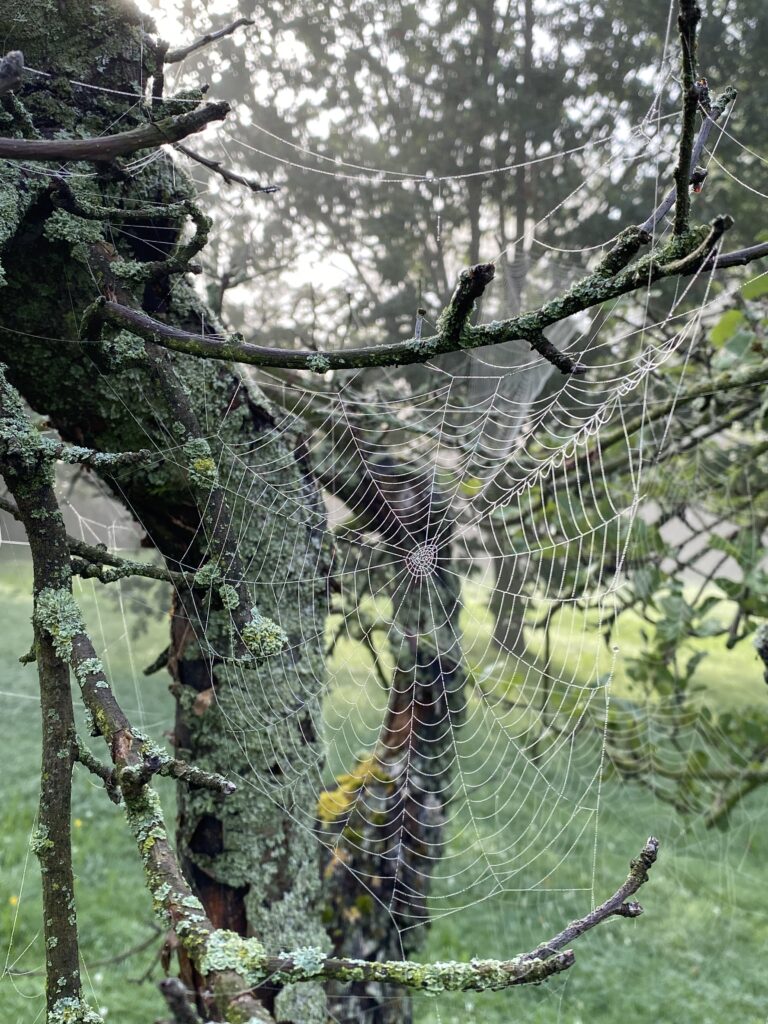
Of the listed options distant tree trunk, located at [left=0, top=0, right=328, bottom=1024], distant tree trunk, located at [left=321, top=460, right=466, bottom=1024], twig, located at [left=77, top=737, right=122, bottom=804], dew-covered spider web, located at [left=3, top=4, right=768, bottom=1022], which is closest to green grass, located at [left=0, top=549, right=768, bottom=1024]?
dew-covered spider web, located at [left=3, top=4, right=768, bottom=1022]

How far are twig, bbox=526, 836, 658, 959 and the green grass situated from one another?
6.40 ft

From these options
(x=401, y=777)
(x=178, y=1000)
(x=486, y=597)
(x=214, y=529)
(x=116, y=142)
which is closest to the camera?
(x=178, y=1000)

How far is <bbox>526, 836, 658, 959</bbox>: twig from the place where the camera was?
2.13ft

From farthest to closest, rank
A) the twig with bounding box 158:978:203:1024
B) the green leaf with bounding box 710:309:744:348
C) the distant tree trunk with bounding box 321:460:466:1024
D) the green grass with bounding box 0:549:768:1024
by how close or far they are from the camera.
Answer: the green grass with bounding box 0:549:768:1024
the green leaf with bounding box 710:309:744:348
the distant tree trunk with bounding box 321:460:466:1024
the twig with bounding box 158:978:203:1024

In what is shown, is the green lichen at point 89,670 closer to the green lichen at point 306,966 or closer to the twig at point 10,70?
the green lichen at point 306,966

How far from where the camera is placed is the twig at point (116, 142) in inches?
30.4

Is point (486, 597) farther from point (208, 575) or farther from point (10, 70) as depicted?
point (10, 70)

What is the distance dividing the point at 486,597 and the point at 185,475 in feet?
13.1

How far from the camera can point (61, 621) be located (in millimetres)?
859

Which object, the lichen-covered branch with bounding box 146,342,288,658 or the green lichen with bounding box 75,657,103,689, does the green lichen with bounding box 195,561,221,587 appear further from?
the green lichen with bounding box 75,657,103,689

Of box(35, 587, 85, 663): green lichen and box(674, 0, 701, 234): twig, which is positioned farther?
box(35, 587, 85, 663): green lichen

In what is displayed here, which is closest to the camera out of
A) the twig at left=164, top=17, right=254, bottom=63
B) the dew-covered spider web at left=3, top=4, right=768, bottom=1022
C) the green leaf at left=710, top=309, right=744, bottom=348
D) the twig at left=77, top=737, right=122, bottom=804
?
the twig at left=77, top=737, right=122, bottom=804

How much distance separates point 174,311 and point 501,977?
1.08 meters

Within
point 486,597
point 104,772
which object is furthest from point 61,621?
point 486,597
